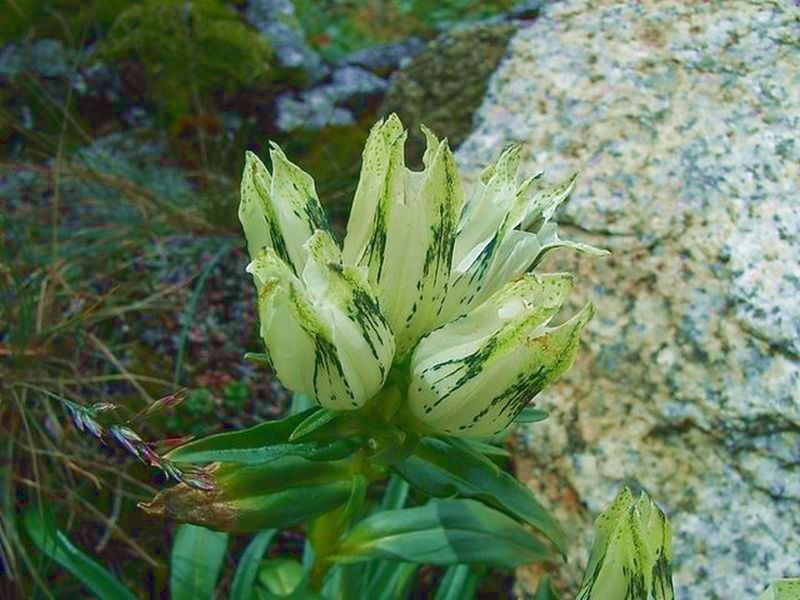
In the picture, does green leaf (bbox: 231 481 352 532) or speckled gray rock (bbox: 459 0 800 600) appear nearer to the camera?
green leaf (bbox: 231 481 352 532)

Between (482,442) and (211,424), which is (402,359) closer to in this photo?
(482,442)

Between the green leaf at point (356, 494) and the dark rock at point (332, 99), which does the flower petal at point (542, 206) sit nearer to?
the green leaf at point (356, 494)

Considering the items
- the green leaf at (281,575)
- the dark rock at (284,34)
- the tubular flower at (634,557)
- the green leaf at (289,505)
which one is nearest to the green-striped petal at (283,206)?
the green leaf at (289,505)

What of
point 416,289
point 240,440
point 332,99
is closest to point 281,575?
point 240,440

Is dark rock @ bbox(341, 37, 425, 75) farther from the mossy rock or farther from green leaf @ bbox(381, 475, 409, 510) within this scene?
green leaf @ bbox(381, 475, 409, 510)

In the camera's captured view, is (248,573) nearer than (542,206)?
No

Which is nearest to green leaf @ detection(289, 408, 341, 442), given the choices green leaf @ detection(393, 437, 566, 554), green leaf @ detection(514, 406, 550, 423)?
green leaf @ detection(393, 437, 566, 554)

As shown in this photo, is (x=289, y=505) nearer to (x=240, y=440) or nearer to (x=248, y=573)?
(x=240, y=440)

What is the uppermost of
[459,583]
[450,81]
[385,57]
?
[450,81]
